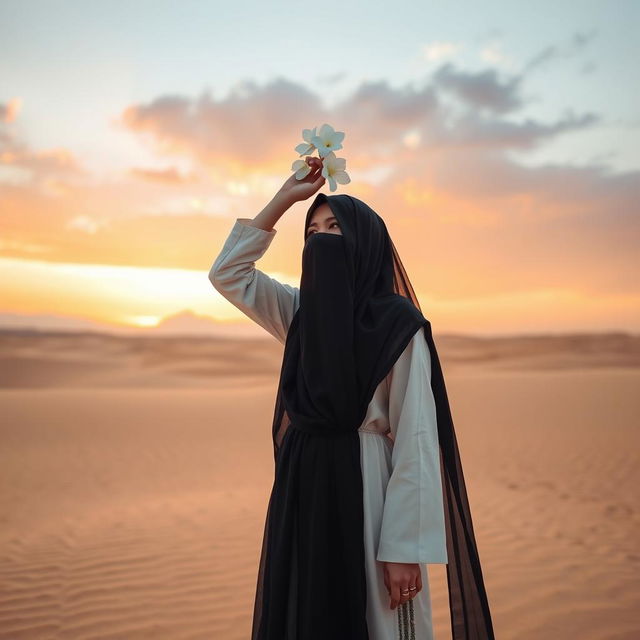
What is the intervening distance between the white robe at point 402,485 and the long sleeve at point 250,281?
2.40ft

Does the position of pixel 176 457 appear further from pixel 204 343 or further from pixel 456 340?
pixel 456 340

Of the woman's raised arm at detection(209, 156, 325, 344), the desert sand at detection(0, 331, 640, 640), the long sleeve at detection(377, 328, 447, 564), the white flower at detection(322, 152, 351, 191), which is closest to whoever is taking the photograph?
the long sleeve at detection(377, 328, 447, 564)

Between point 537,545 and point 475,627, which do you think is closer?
point 475,627

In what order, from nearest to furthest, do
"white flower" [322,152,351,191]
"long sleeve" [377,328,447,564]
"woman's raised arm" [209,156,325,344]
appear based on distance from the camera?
"long sleeve" [377,328,447,564], "white flower" [322,152,351,191], "woman's raised arm" [209,156,325,344]

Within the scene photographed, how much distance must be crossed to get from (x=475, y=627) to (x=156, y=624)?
8.52 feet

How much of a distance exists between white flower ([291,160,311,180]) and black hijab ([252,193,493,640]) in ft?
0.56

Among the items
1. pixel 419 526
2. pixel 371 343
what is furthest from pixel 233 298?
pixel 419 526

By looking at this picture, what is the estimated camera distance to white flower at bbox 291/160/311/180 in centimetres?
262

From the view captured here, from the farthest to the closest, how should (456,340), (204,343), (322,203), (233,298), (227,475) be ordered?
(456,340)
(204,343)
(227,475)
(233,298)
(322,203)

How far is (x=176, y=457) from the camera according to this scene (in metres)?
12.1

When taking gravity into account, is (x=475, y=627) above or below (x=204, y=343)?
below

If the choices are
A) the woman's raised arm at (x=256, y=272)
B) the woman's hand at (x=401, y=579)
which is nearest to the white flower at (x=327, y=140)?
the woman's raised arm at (x=256, y=272)

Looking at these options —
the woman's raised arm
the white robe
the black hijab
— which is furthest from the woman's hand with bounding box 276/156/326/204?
the white robe

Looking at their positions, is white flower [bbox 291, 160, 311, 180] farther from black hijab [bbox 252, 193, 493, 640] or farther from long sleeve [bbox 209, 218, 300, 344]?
long sleeve [bbox 209, 218, 300, 344]
